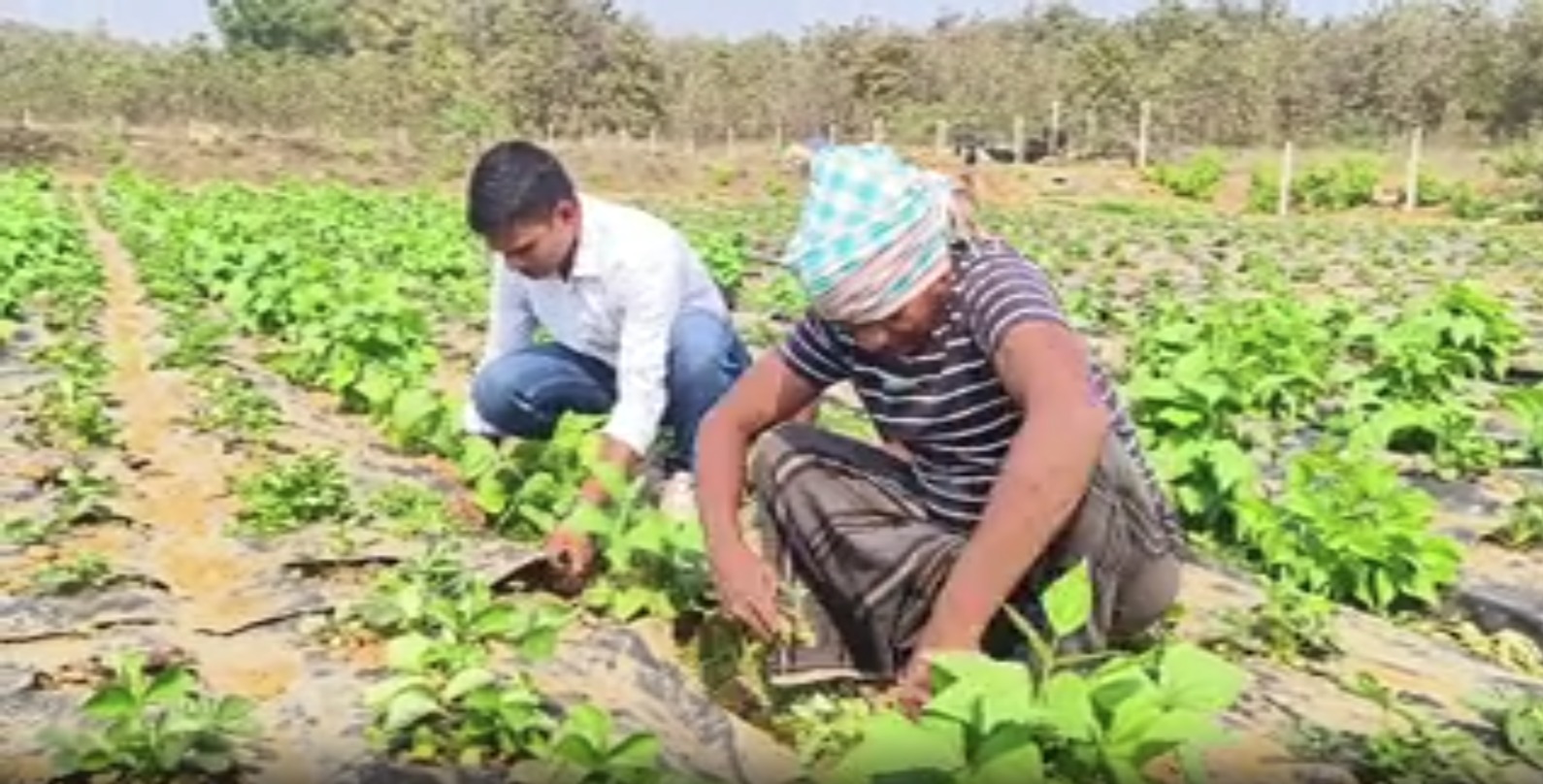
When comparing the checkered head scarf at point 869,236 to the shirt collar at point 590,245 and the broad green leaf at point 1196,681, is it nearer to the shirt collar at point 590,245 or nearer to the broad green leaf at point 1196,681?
the broad green leaf at point 1196,681

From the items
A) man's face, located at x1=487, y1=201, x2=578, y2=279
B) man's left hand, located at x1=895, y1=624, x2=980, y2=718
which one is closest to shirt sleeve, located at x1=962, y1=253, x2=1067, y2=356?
man's left hand, located at x1=895, y1=624, x2=980, y2=718

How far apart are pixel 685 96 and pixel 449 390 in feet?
120

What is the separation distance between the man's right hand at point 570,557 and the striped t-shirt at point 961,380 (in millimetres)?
585

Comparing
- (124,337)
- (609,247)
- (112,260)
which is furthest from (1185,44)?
(609,247)

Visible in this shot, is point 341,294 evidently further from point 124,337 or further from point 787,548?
point 787,548

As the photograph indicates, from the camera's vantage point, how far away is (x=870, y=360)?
3.07m

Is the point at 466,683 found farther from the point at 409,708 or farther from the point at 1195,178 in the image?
the point at 1195,178

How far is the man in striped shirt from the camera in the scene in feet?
8.84

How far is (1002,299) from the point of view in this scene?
2783mm

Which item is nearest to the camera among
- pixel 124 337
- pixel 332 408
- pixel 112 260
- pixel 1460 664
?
pixel 1460 664

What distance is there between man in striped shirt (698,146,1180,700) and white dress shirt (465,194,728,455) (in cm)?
66

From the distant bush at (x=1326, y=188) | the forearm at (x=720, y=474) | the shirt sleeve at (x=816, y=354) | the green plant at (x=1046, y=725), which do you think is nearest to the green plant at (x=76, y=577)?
the forearm at (x=720, y=474)

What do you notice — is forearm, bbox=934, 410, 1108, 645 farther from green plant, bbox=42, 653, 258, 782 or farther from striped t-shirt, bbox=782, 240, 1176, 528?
green plant, bbox=42, 653, 258, 782

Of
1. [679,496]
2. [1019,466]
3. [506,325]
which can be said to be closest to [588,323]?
[506,325]
